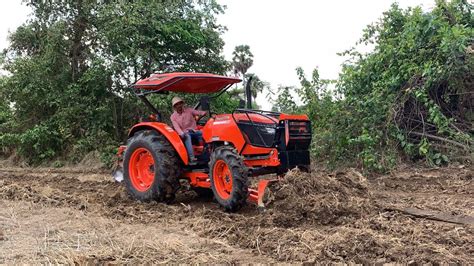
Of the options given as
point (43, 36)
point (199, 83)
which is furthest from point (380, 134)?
point (43, 36)

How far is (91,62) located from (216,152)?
8964mm

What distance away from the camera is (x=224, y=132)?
254 inches

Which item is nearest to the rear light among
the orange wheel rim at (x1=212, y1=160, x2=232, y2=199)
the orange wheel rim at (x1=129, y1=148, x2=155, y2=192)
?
the orange wheel rim at (x1=212, y1=160, x2=232, y2=199)

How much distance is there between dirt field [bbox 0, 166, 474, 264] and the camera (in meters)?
3.95

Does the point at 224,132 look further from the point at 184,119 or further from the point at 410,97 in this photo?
the point at 410,97

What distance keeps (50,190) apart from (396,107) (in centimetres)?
656

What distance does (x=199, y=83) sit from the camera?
7301mm

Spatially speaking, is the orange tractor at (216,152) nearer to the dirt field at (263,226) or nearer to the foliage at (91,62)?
the dirt field at (263,226)

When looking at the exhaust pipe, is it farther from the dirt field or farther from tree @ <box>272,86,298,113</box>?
tree @ <box>272,86,298,113</box>

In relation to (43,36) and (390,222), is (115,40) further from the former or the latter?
(390,222)

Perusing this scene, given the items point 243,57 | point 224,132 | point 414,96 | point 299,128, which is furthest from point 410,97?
point 243,57

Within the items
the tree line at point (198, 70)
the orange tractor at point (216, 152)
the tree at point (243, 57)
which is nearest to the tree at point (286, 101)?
the tree line at point (198, 70)

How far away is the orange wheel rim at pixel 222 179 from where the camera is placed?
20.0ft

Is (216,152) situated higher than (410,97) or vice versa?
(410,97)
